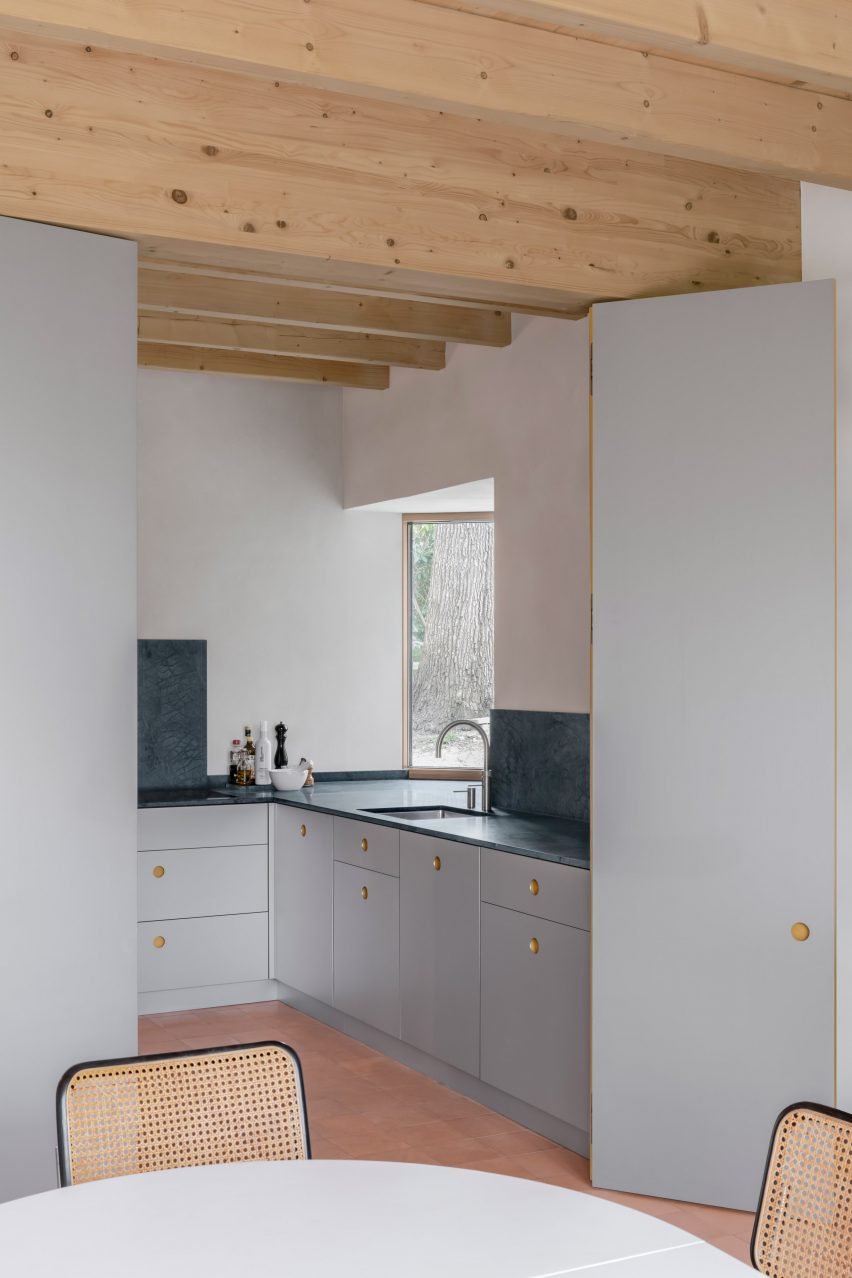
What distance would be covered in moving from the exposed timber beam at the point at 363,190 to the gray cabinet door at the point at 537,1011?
197cm

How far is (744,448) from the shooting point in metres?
3.67

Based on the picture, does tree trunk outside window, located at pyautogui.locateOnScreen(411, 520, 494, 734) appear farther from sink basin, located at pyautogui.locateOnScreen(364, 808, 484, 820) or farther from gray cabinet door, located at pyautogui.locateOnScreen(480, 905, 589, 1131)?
gray cabinet door, located at pyautogui.locateOnScreen(480, 905, 589, 1131)

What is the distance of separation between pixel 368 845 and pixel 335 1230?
3.34 meters

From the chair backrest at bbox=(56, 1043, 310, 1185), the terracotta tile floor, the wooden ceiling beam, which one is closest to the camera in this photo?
the chair backrest at bbox=(56, 1043, 310, 1185)

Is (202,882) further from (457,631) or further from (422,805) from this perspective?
(457,631)

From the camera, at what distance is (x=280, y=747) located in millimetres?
6445

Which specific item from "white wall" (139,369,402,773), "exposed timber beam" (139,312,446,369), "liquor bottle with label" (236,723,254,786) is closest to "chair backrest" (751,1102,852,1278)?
"exposed timber beam" (139,312,446,369)

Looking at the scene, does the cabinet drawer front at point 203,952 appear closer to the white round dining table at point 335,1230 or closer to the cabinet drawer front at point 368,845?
the cabinet drawer front at point 368,845

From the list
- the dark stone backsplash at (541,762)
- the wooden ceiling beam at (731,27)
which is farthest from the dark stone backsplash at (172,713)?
the wooden ceiling beam at (731,27)

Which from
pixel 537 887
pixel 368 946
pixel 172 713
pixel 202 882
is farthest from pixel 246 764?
pixel 537 887

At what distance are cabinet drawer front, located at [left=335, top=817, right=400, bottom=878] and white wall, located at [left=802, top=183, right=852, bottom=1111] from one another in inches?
72.0

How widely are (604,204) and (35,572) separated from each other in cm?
190

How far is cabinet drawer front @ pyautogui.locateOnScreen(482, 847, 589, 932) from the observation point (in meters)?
3.96

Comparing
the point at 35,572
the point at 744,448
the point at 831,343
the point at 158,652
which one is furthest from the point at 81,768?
the point at 158,652
